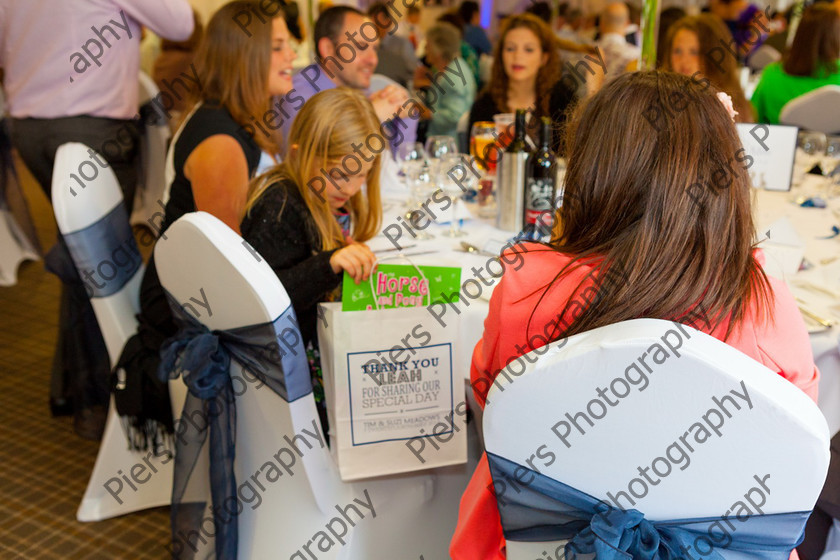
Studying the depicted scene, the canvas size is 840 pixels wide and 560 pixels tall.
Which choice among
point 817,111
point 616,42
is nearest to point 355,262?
point 817,111

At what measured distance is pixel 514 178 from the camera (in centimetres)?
185

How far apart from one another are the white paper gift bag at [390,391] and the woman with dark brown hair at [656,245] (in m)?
0.28

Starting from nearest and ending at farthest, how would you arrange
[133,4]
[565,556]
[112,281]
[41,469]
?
[565,556], [112,281], [41,469], [133,4]

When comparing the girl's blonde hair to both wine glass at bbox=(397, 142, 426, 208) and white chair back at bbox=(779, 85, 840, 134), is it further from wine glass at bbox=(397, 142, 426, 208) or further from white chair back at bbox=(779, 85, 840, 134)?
white chair back at bbox=(779, 85, 840, 134)

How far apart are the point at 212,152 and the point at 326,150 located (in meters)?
0.44

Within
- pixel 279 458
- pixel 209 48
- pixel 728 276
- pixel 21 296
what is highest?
pixel 209 48

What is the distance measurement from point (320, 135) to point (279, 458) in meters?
0.71

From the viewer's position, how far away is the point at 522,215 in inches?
74.5

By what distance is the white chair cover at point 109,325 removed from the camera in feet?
5.29

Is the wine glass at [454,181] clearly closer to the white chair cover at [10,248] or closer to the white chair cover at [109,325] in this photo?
the white chair cover at [109,325]

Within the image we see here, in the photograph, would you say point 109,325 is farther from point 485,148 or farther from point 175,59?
point 175,59

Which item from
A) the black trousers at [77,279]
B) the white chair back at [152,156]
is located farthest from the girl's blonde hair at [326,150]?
the white chair back at [152,156]

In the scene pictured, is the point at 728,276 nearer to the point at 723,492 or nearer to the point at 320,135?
the point at 723,492

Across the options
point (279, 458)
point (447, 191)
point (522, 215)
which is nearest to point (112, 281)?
point (279, 458)
